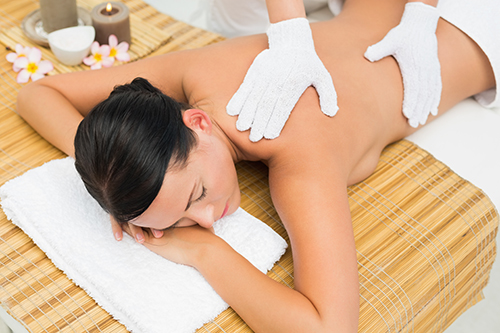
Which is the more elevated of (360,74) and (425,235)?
(360,74)

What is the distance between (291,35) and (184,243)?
619 mm

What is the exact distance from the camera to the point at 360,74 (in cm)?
137

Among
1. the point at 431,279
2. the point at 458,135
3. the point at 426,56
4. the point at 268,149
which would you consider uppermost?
the point at 426,56

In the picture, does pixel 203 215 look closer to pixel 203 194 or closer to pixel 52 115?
pixel 203 194

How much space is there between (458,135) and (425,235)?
430 mm

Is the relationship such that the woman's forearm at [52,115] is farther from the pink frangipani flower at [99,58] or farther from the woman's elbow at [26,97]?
the pink frangipani flower at [99,58]

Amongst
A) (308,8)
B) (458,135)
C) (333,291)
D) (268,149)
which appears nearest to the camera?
(333,291)

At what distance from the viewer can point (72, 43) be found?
1.75m

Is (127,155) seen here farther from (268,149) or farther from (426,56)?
(426,56)

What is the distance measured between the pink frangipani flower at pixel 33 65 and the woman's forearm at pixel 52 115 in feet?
1.01

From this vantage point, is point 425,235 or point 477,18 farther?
point 477,18

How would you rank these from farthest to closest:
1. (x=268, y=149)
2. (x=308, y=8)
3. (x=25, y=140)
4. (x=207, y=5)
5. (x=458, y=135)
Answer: (x=207, y=5)
(x=308, y=8)
(x=458, y=135)
(x=25, y=140)
(x=268, y=149)

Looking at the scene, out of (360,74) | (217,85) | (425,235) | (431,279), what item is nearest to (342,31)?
(360,74)

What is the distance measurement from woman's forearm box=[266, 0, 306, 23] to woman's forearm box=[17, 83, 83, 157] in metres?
0.62
